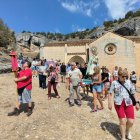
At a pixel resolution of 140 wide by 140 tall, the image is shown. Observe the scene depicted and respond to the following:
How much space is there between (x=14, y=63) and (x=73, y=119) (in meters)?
3.09

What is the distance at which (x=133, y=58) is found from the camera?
39.1 metres

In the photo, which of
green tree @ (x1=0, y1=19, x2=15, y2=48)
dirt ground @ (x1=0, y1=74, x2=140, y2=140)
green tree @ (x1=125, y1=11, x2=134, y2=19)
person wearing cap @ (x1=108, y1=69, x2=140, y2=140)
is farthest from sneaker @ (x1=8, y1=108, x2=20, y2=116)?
green tree @ (x1=125, y1=11, x2=134, y2=19)

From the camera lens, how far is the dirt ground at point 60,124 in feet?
30.8

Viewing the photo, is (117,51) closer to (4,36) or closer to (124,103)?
(4,36)

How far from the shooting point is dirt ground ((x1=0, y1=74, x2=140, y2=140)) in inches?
370

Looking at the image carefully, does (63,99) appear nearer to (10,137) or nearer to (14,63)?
(14,63)

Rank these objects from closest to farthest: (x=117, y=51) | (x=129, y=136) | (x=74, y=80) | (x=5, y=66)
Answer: (x=129, y=136) < (x=74, y=80) < (x=5, y=66) < (x=117, y=51)

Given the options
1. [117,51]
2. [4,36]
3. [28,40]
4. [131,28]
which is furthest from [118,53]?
[28,40]

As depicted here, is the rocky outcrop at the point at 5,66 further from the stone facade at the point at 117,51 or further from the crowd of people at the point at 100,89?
the stone facade at the point at 117,51

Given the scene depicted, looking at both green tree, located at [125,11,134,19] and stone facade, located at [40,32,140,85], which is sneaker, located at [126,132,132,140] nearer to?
stone facade, located at [40,32,140,85]

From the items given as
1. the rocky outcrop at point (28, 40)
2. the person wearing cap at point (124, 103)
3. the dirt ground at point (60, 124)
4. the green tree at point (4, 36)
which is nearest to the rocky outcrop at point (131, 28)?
the green tree at point (4, 36)

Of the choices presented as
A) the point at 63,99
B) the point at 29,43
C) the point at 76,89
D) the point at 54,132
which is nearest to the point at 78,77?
the point at 76,89

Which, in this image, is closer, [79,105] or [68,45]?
[79,105]

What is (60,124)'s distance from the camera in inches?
409
